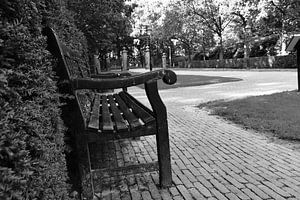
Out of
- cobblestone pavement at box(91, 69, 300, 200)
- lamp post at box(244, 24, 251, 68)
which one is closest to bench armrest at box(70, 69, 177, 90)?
cobblestone pavement at box(91, 69, 300, 200)

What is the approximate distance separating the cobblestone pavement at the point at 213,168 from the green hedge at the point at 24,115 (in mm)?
1101

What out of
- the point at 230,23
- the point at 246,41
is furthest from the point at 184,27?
the point at 246,41

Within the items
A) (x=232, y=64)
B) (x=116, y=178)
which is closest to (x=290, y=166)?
(x=116, y=178)

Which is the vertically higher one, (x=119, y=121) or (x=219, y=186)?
(x=119, y=121)

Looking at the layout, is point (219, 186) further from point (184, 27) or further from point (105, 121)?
Result: point (184, 27)

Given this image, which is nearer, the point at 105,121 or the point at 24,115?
the point at 24,115

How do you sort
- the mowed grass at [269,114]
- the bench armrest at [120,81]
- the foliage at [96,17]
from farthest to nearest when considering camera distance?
the foliage at [96,17] < the mowed grass at [269,114] < the bench armrest at [120,81]

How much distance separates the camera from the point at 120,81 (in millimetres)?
2338

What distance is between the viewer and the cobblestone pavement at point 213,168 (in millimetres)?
2510

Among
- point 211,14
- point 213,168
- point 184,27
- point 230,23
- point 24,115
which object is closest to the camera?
point 24,115

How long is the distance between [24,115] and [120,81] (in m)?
1.19

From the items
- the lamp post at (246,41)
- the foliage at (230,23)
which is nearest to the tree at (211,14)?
the foliage at (230,23)

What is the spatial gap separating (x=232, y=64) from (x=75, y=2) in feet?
88.8

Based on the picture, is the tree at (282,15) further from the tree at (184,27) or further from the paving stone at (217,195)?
the paving stone at (217,195)
